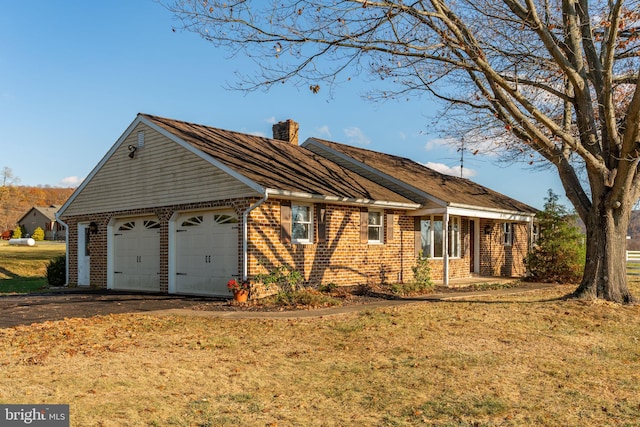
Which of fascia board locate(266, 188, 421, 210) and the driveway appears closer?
the driveway

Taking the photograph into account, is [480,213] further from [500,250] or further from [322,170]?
[322,170]

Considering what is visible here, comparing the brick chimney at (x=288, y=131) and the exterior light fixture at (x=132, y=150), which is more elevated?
the brick chimney at (x=288, y=131)

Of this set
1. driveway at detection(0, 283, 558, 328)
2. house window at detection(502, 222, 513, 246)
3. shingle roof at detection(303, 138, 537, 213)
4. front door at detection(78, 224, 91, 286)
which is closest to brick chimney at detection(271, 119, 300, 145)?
shingle roof at detection(303, 138, 537, 213)

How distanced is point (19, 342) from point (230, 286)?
5341 mm


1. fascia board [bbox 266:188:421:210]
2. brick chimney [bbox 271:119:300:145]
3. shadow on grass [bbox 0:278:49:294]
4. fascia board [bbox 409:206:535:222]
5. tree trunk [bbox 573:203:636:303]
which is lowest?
shadow on grass [bbox 0:278:49:294]

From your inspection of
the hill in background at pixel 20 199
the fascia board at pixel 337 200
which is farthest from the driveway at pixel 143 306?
the hill in background at pixel 20 199

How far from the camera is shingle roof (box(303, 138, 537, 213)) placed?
19.4 meters

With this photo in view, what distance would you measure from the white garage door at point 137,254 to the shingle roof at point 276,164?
310cm

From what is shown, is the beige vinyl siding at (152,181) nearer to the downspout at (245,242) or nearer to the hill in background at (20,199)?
the downspout at (245,242)

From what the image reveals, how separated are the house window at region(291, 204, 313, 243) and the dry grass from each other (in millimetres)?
4489

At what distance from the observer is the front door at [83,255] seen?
19.9m

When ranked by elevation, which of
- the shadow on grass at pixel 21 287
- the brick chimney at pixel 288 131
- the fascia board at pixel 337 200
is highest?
the brick chimney at pixel 288 131

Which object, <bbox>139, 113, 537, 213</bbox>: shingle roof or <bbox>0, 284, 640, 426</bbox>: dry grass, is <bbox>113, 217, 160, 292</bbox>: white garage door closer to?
<bbox>139, 113, 537, 213</bbox>: shingle roof

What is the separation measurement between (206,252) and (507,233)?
14.0m
